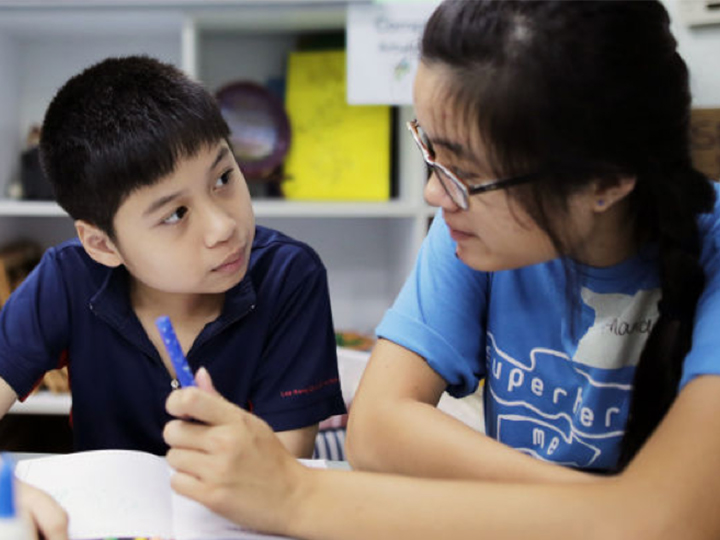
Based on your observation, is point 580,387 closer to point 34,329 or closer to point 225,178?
point 225,178

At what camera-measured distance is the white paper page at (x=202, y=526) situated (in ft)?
1.91

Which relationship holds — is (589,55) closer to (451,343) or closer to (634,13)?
(634,13)

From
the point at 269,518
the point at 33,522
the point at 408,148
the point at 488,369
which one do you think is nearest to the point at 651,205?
the point at 488,369

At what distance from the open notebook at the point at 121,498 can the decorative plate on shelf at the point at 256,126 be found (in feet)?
3.69

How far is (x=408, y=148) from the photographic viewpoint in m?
1.66

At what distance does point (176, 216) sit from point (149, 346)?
21cm

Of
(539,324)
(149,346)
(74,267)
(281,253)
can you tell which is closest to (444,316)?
(539,324)

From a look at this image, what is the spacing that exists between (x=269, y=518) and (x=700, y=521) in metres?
0.34

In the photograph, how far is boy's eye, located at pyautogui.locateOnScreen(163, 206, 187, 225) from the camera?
87 centimetres

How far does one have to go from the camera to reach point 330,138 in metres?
1.73

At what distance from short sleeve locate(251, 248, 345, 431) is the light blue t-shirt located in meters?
0.21

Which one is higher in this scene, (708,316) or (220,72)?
(220,72)

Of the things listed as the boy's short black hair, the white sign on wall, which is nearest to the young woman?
the boy's short black hair

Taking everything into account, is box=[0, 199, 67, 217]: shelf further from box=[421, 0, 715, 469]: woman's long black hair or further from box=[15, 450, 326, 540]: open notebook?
box=[421, 0, 715, 469]: woman's long black hair
